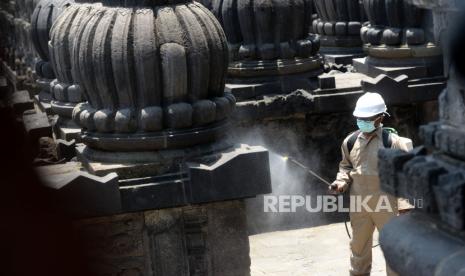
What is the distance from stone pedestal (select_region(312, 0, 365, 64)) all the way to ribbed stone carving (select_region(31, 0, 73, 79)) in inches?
167

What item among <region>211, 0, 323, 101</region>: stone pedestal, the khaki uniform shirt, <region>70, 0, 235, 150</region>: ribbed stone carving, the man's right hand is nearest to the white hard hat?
the khaki uniform shirt

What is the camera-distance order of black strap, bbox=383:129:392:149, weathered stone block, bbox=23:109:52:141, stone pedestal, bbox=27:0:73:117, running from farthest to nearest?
stone pedestal, bbox=27:0:73:117
weathered stone block, bbox=23:109:52:141
black strap, bbox=383:129:392:149

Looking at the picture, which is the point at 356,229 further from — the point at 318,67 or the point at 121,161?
the point at 318,67

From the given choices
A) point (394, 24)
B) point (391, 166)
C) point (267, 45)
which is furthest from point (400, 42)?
point (391, 166)

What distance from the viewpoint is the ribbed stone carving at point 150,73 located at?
297 inches

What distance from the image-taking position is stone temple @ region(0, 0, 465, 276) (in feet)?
12.6

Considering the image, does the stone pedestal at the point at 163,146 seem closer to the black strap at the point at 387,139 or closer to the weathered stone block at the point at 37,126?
the black strap at the point at 387,139

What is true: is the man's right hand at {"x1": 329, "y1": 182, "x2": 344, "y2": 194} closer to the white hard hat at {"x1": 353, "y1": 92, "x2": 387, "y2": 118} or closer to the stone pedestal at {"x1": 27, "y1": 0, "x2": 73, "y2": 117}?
the white hard hat at {"x1": 353, "y1": 92, "x2": 387, "y2": 118}

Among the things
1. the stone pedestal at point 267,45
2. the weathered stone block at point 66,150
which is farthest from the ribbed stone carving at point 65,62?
the stone pedestal at point 267,45

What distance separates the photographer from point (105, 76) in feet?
25.1

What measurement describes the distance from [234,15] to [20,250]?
7.06m

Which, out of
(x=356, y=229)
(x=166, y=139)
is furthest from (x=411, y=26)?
(x=166, y=139)

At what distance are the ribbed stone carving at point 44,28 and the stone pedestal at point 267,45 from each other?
6.32 feet

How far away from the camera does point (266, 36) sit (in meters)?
11.7
